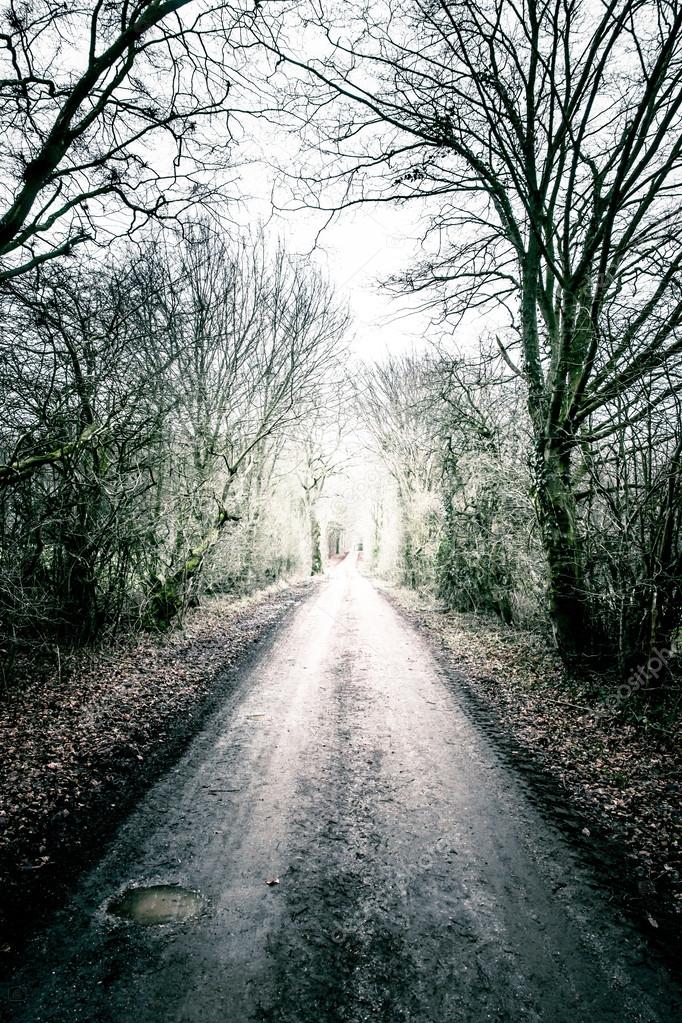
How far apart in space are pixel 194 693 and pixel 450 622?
24.2 ft

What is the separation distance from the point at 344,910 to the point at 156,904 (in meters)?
1.04

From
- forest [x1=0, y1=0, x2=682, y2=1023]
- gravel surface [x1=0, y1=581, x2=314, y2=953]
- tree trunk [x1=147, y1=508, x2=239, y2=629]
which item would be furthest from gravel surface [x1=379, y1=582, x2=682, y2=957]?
tree trunk [x1=147, y1=508, x2=239, y2=629]

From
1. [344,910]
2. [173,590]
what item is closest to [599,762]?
[344,910]

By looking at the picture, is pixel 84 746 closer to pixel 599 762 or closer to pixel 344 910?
pixel 344 910

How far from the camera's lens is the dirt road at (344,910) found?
2180 millimetres

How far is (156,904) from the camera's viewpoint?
8.98 ft

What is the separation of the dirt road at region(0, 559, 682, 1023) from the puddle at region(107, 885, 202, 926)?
50mm

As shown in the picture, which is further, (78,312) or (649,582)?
(78,312)

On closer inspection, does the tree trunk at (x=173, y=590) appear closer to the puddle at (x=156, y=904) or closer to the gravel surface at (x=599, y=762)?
the gravel surface at (x=599, y=762)

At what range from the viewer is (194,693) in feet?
21.1

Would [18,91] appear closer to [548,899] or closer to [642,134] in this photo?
[642,134]

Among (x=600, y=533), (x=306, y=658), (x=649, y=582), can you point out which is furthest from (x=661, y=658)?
(x=306, y=658)

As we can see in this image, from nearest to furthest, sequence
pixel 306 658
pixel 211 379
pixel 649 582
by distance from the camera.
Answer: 1. pixel 649 582
2. pixel 306 658
3. pixel 211 379

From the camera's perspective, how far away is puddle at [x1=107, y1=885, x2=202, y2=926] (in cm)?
263
